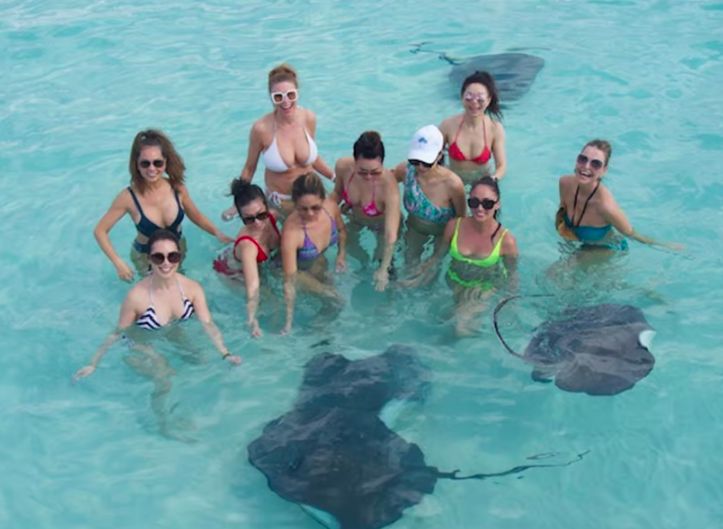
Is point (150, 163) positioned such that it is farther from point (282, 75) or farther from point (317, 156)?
point (317, 156)

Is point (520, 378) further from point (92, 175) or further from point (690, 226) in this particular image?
point (92, 175)

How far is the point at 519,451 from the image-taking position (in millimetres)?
4891

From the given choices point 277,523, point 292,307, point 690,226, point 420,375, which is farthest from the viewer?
point 690,226

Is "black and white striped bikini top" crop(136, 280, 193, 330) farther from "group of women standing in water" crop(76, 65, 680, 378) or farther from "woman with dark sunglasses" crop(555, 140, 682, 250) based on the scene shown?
"woman with dark sunglasses" crop(555, 140, 682, 250)

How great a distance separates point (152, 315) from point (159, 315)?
2.0 inches

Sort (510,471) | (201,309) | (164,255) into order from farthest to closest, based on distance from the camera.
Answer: (201,309), (164,255), (510,471)

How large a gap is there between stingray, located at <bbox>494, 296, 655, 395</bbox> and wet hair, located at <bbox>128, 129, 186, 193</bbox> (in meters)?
2.70

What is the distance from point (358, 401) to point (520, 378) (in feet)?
4.27

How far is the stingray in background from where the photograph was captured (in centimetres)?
417

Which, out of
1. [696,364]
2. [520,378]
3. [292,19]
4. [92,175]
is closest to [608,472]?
[520,378]

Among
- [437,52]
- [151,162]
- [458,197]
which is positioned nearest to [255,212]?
[151,162]

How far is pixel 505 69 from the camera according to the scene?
1001cm

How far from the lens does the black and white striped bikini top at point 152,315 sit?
525 cm

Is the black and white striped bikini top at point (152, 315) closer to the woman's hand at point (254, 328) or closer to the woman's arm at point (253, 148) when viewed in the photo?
the woman's hand at point (254, 328)
